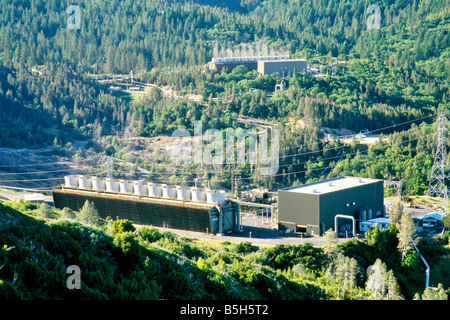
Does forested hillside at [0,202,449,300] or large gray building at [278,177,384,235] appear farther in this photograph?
large gray building at [278,177,384,235]

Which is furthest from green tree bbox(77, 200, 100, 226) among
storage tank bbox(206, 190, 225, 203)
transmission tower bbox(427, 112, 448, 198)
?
transmission tower bbox(427, 112, 448, 198)

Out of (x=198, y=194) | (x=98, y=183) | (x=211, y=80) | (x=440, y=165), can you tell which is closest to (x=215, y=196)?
(x=198, y=194)

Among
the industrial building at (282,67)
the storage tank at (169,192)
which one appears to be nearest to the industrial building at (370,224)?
the storage tank at (169,192)

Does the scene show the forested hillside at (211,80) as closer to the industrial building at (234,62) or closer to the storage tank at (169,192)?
the industrial building at (234,62)

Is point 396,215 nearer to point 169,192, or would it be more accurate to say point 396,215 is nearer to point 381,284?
point 381,284

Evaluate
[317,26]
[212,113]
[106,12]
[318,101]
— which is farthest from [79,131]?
[317,26]

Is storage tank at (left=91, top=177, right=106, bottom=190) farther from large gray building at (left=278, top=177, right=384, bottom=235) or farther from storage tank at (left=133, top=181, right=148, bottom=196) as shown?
large gray building at (left=278, top=177, right=384, bottom=235)
